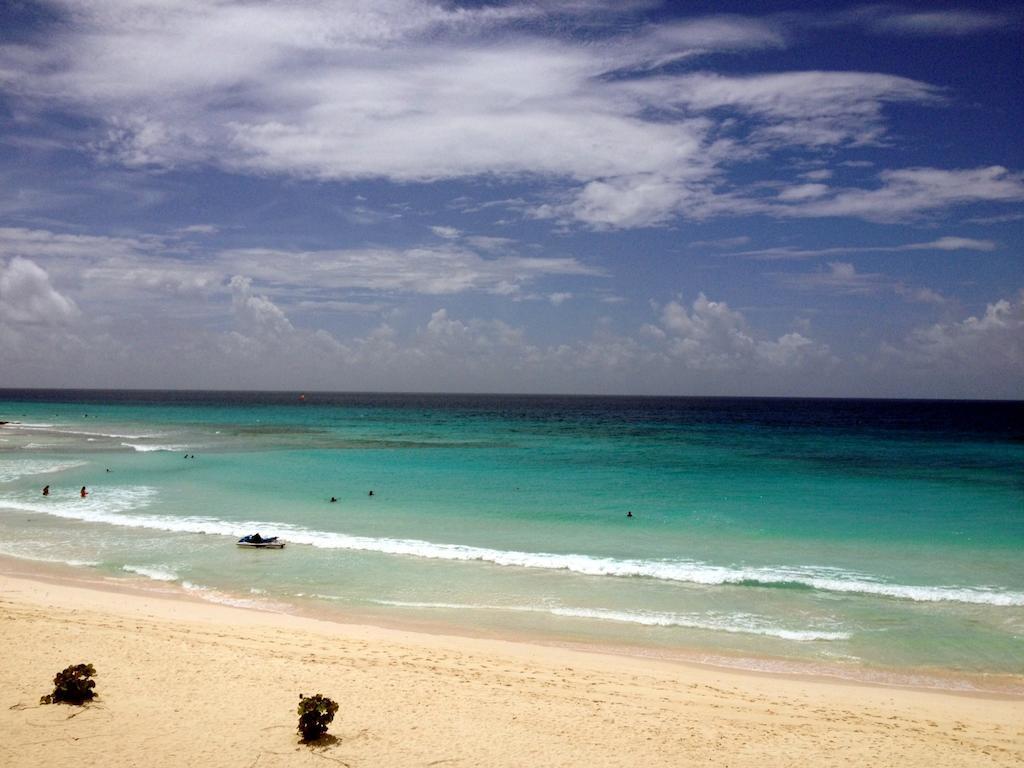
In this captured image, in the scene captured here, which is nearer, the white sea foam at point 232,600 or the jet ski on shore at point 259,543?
the white sea foam at point 232,600

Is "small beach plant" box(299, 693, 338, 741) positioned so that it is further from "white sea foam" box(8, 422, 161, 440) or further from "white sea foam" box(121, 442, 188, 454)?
"white sea foam" box(8, 422, 161, 440)

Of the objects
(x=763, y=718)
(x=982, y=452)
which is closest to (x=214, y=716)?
(x=763, y=718)

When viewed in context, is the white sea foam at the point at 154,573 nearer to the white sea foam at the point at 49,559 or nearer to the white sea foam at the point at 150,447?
the white sea foam at the point at 49,559

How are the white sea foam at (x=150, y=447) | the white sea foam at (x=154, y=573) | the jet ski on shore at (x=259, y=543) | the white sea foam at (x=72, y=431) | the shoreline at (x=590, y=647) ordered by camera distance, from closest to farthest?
1. the shoreline at (x=590, y=647)
2. the white sea foam at (x=154, y=573)
3. the jet ski on shore at (x=259, y=543)
4. the white sea foam at (x=150, y=447)
5. the white sea foam at (x=72, y=431)

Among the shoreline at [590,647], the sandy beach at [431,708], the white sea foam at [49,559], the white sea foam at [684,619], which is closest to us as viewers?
the sandy beach at [431,708]

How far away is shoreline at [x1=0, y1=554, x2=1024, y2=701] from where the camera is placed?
42.3 feet

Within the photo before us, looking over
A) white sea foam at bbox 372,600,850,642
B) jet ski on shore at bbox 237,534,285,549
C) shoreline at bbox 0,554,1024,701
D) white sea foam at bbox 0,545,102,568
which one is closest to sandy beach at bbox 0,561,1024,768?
shoreline at bbox 0,554,1024,701

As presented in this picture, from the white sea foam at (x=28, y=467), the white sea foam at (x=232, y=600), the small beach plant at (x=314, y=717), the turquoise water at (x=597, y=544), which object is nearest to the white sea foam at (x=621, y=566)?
the turquoise water at (x=597, y=544)

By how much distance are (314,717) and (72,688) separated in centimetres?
391

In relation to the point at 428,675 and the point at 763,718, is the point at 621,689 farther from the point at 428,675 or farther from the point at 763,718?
the point at 428,675

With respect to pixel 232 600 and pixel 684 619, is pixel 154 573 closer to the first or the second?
pixel 232 600

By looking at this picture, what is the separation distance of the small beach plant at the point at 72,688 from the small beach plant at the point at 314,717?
11.5 ft

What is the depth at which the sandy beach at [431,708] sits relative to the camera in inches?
371

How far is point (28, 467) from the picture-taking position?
4072 cm
